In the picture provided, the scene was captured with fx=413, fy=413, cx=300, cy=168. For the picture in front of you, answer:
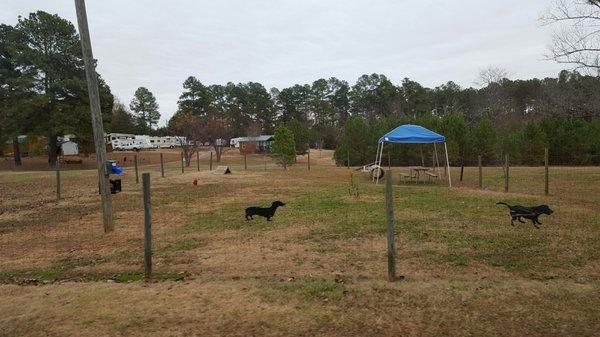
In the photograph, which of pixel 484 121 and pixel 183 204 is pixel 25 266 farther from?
pixel 484 121

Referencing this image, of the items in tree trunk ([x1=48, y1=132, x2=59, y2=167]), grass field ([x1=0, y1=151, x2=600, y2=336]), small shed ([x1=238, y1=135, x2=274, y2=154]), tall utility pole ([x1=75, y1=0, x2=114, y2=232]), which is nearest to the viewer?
grass field ([x1=0, y1=151, x2=600, y2=336])

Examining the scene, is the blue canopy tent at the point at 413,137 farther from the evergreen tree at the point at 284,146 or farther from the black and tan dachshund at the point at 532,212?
the evergreen tree at the point at 284,146

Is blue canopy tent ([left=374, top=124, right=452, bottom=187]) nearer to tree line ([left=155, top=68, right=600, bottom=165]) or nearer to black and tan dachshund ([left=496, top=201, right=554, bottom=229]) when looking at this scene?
tree line ([left=155, top=68, right=600, bottom=165])

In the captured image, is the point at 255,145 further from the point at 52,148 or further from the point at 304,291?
the point at 304,291

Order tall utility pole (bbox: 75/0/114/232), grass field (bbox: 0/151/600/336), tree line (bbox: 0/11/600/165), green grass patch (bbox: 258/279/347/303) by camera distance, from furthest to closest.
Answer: tree line (bbox: 0/11/600/165) < tall utility pole (bbox: 75/0/114/232) < green grass patch (bbox: 258/279/347/303) < grass field (bbox: 0/151/600/336)

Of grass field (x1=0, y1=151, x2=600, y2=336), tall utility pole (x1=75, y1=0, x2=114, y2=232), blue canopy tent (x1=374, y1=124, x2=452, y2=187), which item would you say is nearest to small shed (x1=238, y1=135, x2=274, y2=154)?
blue canopy tent (x1=374, y1=124, x2=452, y2=187)

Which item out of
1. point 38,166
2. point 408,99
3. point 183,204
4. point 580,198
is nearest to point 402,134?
point 580,198

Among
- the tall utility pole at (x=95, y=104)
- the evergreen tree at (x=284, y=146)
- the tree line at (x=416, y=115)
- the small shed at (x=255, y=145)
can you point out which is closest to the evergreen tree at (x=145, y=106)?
the tree line at (x=416, y=115)

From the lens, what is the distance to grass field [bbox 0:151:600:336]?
152 inches

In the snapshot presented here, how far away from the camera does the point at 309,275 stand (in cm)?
525

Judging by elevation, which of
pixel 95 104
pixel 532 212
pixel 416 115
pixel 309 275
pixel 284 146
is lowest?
pixel 309 275

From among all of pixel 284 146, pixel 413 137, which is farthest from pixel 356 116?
pixel 413 137

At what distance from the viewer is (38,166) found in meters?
39.8

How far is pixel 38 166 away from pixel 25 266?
Result: 39.6 meters
